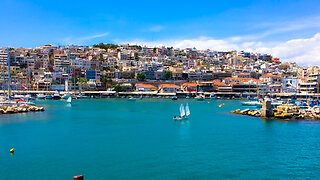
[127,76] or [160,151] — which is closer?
[160,151]

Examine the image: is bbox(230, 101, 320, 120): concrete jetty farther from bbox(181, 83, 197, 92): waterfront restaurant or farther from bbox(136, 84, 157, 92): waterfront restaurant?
bbox(136, 84, 157, 92): waterfront restaurant

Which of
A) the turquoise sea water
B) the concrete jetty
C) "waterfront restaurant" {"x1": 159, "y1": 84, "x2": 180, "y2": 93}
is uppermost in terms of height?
"waterfront restaurant" {"x1": 159, "y1": 84, "x2": 180, "y2": 93}

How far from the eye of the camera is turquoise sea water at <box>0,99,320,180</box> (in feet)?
47.9

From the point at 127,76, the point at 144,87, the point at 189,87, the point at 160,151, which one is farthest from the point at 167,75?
the point at 160,151

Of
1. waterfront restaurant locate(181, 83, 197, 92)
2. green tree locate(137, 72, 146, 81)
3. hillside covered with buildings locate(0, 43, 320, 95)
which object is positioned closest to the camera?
hillside covered with buildings locate(0, 43, 320, 95)

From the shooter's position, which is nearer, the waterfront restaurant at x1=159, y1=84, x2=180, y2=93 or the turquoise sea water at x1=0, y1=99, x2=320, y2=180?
the turquoise sea water at x1=0, y1=99, x2=320, y2=180

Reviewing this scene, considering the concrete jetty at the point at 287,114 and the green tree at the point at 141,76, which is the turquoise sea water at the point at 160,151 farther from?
the green tree at the point at 141,76

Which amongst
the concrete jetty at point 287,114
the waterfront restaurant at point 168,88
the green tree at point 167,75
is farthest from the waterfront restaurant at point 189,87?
the concrete jetty at point 287,114

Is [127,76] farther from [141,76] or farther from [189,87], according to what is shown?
[189,87]

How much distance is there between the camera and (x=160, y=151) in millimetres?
18703

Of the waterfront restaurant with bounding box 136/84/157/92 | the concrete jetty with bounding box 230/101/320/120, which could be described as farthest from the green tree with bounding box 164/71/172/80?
the concrete jetty with bounding box 230/101/320/120

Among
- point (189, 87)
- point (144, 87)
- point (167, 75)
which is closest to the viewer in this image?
point (144, 87)

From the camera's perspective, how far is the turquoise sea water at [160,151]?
14609mm

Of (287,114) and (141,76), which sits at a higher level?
(141,76)
